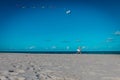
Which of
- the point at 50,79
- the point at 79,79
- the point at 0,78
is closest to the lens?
the point at 0,78

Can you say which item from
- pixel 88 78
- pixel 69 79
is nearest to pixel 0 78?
pixel 69 79

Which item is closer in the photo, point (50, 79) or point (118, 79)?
point (50, 79)

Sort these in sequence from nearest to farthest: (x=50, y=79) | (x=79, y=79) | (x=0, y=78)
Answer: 1. (x=0, y=78)
2. (x=50, y=79)
3. (x=79, y=79)

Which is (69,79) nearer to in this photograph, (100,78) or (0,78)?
(100,78)

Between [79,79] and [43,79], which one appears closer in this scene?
[43,79]

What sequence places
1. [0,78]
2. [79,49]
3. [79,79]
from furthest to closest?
[79,49] → [79,79] → [0,78]

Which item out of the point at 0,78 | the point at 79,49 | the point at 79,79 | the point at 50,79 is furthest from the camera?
the point at 79,49

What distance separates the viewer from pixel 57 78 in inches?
324

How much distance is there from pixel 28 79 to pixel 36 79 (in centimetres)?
24

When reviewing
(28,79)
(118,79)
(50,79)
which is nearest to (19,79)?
(28,79)

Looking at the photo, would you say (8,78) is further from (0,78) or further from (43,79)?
(43,79)

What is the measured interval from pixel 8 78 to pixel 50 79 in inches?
44.1

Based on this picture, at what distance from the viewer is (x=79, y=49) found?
Result: 33844mm

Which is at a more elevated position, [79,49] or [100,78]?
[79,49]
